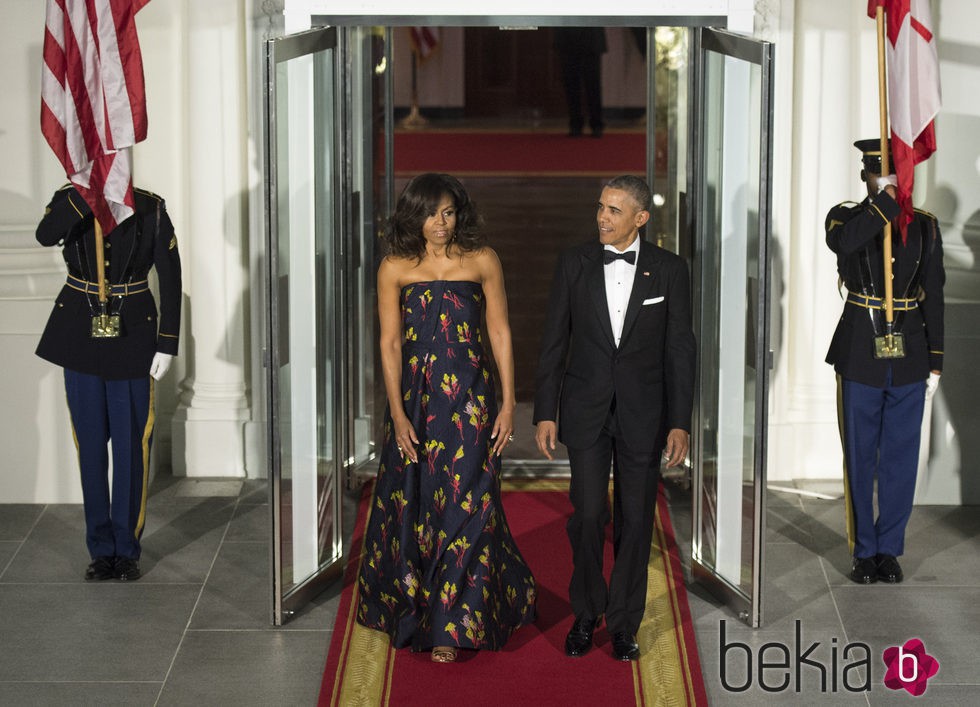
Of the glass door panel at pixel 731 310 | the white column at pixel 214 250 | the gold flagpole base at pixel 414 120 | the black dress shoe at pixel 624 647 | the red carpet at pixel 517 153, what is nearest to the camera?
the black dress shoe at pixel 624 647

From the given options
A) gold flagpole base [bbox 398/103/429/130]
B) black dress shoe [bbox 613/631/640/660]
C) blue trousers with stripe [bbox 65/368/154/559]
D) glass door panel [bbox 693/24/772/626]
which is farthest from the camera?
gold flagpole base [bbox 398/103/429/130]

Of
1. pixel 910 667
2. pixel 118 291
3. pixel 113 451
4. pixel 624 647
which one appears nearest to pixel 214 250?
pixel 118 291

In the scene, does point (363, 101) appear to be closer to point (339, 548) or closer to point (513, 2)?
point (513, 2)

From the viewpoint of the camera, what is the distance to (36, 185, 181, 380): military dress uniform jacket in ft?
22.0

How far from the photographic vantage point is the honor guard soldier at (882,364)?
6699 mm

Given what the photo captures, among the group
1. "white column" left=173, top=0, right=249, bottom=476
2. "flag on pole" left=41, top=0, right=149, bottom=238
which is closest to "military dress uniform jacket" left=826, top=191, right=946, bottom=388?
"flag on pole" left=41, top=0, right=149, bottom=238

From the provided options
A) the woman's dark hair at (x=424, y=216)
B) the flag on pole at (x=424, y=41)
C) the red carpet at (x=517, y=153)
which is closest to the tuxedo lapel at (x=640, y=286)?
the woman's dark hair at (x=424, y=216)

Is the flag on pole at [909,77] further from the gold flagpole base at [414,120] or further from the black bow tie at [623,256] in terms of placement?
the gold flagpole base at [414,120]

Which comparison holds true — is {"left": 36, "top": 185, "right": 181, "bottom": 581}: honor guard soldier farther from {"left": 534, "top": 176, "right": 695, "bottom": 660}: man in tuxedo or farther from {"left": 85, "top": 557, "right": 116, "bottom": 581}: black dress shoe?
{"left": 534, "top": 176, "right": 695, "bottom": 660}: man in tuxedo

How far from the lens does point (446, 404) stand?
5.96 metres

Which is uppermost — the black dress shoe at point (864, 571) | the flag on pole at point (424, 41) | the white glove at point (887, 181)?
the flag on pole at point (424, 41)

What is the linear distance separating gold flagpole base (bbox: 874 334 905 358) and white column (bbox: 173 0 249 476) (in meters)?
3.22

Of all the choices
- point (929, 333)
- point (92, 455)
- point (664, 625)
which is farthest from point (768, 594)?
point (92, 455)

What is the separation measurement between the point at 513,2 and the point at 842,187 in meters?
2.32
